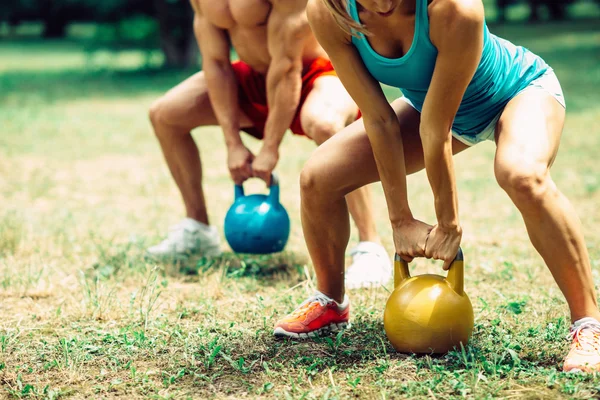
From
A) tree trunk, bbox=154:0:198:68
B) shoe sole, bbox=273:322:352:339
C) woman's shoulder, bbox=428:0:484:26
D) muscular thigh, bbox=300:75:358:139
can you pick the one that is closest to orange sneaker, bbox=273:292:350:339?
shoe sole, bbox=273:322:352:339

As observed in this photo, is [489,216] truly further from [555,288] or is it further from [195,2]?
[195,2]

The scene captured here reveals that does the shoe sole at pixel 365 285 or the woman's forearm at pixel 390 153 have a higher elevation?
the woman's forearm at pixel 390 153

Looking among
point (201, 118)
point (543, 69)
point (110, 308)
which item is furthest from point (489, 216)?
point (110, 308)

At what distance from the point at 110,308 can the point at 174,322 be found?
0.34 meters

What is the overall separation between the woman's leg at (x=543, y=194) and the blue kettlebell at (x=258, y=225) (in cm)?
166

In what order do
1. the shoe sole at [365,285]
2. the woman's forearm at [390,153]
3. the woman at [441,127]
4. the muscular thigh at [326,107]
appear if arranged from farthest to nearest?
the muscular thigh at [326,107]
the shoe sole at [365,285]
the woman's forearm at [390,153]
the woman at [441,127]

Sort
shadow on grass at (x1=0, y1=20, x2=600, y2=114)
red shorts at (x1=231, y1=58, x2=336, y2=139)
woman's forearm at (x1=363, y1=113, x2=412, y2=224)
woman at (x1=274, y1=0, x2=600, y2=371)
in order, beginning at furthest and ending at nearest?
shadow on grass at (x1=0, y1=20, x2=600, y2=114)
red shorts at (x1=231, y1=58, x2=336, y2=139)
woman's forearm at (x1=363, y1=113, x2=412, y2=224)
woman at (x1=274, y1=0, x2=600, y2=371)

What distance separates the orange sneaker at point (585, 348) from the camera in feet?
8.81

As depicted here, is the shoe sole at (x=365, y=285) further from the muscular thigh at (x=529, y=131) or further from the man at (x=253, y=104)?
the muscular thigh at (x=529, y=131)

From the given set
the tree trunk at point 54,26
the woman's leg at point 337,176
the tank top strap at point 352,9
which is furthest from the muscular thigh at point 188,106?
the tree trunk at point 54,26

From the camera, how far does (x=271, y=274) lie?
4.40 meters

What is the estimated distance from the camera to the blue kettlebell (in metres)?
4.20

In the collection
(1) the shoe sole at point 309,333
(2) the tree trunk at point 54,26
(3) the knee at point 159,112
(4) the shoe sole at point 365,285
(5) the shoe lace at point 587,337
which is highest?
(2) the tree trunk at point 54,26

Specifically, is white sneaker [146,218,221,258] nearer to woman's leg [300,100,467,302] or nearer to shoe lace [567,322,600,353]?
woman's leg [300,100,467,302]
